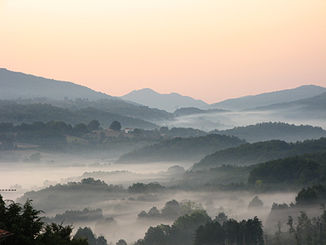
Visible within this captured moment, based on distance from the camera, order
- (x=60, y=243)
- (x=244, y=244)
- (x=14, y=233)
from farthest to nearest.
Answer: (x=244, y=244) < (x=60, y=243) < (x=14, y=233)

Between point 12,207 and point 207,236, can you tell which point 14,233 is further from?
point 207,236

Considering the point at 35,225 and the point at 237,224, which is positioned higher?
the point at 35,225

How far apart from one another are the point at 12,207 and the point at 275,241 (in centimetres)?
13048

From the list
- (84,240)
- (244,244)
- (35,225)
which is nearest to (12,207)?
(35,225)

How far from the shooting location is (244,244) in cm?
18750

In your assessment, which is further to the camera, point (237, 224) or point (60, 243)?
point (237, 224)

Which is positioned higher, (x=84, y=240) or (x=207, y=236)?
(x=84, y=240)

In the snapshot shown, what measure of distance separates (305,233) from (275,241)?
27.8 ft

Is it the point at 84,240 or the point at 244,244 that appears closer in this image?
the point at 84,240

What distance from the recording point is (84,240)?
78.8m

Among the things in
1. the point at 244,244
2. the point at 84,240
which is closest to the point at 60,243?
the point at 84,240

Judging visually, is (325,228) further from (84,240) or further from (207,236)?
(84,240)

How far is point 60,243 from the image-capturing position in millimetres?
75438

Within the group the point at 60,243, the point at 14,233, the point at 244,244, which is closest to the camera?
the point at 14,233
